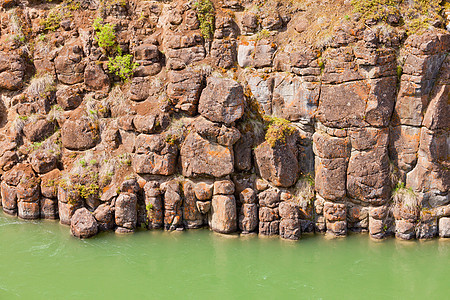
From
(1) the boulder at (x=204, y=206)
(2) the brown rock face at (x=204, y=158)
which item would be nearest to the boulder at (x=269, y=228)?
(1) the boulder at (x=204, y=206)

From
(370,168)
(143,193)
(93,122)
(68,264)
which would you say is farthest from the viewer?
(93,122)

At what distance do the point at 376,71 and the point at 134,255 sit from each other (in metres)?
9.43

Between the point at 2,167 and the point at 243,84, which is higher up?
the point at 243,84

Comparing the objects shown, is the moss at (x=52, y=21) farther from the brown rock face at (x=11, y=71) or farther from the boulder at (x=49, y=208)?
the boulder at (x=49, y=208)

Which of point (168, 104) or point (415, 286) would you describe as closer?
point (415, 286)

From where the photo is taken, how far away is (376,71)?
13.9 meters

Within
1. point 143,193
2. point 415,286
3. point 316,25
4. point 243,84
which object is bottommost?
point 415,286

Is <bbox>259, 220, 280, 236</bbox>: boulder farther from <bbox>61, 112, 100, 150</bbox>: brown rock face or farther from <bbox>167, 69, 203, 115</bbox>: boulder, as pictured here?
<bbox>61, 112, 100, 150</bbox>: brown rock face

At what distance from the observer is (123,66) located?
1656 cm

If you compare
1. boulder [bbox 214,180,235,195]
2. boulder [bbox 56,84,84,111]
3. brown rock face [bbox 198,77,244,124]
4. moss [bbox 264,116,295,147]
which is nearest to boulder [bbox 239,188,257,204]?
boulder [bbox 214,180,235,195]

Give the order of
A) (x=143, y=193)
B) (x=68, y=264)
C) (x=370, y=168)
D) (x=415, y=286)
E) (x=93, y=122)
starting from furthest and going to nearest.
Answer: (x=93, y=122) < (x=143, y=193) < (x=370, y=168) < (x=68, y=264) < (x=415, y=286)

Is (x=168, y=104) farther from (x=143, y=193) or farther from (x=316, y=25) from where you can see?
(x=316, y=25)

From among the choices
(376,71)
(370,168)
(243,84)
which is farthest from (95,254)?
(376,71)

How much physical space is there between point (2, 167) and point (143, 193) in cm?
568
